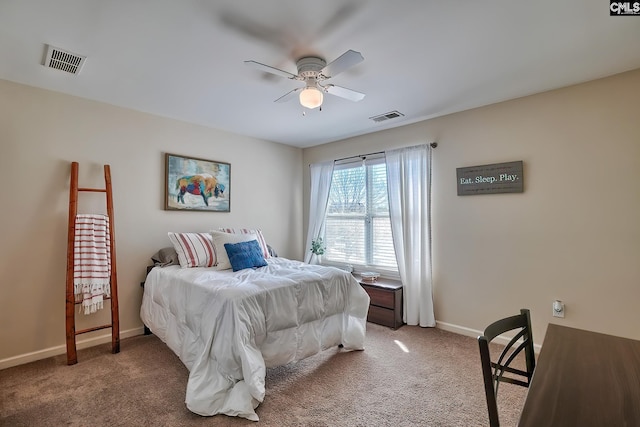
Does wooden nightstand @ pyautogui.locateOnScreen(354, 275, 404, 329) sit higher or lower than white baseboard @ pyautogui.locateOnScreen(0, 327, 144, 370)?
higher

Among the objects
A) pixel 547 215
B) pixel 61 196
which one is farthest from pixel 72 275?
pixel 547 215

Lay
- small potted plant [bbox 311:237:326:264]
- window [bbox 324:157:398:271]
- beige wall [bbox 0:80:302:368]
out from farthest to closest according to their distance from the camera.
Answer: small potted plant [bbox 311:237:326:264], window [bbox 324:157:398:271], beige wall [bbox 0:80:302:368]

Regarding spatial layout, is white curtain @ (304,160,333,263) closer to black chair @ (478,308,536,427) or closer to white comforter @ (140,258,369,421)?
white comforter @ (140,258,369,421)

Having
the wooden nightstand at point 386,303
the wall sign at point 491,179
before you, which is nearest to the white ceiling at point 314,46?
the wall sign at point 491,179

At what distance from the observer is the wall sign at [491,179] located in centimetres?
290

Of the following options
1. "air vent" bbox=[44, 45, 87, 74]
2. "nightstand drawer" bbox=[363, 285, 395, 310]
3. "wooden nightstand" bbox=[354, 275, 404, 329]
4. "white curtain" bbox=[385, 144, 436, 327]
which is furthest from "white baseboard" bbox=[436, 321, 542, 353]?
"air vent" bbox=[44, 45, 87, 74]

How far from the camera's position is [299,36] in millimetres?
1943

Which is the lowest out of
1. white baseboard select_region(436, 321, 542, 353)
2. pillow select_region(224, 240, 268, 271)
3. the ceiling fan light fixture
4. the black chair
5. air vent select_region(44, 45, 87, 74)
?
white baseboard select_region(436, 321, 542, 353)

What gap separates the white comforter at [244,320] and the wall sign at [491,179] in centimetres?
162

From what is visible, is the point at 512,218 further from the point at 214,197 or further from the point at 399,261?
the point at 214,197

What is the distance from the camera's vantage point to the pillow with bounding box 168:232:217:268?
3.07 m

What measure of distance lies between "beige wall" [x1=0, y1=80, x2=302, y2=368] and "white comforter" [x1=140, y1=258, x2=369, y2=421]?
1.95 feet

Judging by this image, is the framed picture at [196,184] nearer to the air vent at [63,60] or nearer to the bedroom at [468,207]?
the bedroom at [468,207]

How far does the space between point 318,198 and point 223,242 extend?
1.87 metres
